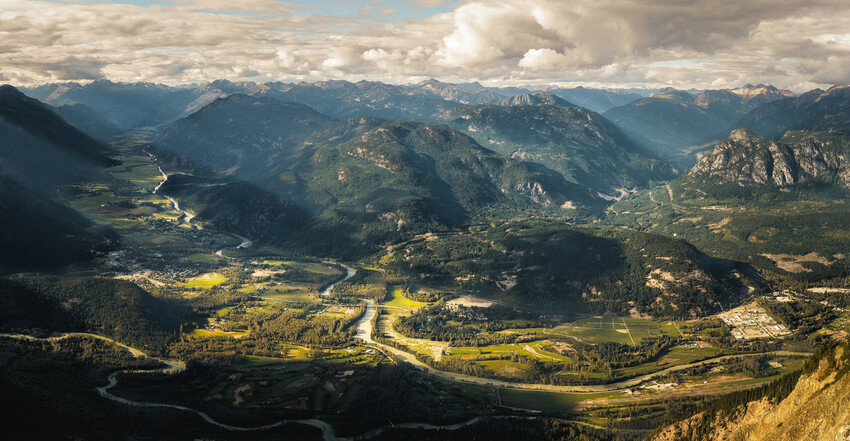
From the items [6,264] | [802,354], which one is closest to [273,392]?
[6,264]

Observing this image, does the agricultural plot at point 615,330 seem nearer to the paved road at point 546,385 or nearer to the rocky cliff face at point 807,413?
the paved road at point 546,385

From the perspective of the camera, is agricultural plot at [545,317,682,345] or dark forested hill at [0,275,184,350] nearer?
dark forested hill at [0,275,184,350]

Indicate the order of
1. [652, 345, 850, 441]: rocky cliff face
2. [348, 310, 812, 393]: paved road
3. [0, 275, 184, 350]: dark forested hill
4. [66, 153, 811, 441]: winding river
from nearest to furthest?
1. [652, 345, 850, 441]: rocky cliff face
2. [66, 153, 811, 441]: winding river
3. [348, 310, 812, 393]: paved road
4. [0, 275, 184, 350]: dark forested hill

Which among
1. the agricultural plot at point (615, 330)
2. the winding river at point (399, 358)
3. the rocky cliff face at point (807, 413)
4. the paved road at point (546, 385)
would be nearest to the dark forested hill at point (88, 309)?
the winding river at point (399, 358)

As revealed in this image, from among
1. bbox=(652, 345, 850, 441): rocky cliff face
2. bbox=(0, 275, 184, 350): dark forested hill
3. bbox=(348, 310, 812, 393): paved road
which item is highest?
bbox=(652, 345, 850, 441): rocky cliff face

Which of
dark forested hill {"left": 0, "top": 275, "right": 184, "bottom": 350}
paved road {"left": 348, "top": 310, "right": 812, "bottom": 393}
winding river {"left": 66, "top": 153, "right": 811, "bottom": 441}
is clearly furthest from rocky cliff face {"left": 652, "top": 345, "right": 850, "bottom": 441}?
dark forested hill {"left": 0, "top": 275, "right": 184, "bottom": 350}

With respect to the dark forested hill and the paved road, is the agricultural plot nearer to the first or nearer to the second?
the paved road

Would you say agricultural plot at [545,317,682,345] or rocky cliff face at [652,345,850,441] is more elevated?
rocky cliff face at [652,345,850,441]

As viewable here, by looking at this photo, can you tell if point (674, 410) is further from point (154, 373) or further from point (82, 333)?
point (82, 333)
